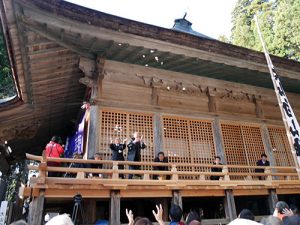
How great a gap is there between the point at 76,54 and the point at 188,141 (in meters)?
4.79

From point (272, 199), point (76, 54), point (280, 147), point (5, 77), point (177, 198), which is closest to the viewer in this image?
point (177, 198)

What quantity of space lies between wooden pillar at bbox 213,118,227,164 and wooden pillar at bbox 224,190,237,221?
75.5 inches

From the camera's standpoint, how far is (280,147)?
37.1 ft

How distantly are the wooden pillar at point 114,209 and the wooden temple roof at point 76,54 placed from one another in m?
4.17

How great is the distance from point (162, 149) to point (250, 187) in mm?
2958

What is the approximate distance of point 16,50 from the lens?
22.3 ft

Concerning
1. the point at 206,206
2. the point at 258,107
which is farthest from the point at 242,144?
the point at 206,206

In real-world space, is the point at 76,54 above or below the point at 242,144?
above

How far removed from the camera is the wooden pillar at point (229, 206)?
776 centimetres

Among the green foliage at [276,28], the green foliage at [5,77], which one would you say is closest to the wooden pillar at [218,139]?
the green foliage at [276,28]

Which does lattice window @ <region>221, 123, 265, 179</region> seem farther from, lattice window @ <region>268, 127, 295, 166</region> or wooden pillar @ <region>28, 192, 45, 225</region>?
wooden pillar @ <region>28, 192, 45, 225</region>

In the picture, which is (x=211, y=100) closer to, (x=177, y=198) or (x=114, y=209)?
(x=177, y=198)

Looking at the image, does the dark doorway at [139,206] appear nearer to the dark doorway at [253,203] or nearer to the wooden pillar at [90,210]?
the wooden pillar at [90,210]

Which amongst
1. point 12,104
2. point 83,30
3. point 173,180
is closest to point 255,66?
point 173,180
